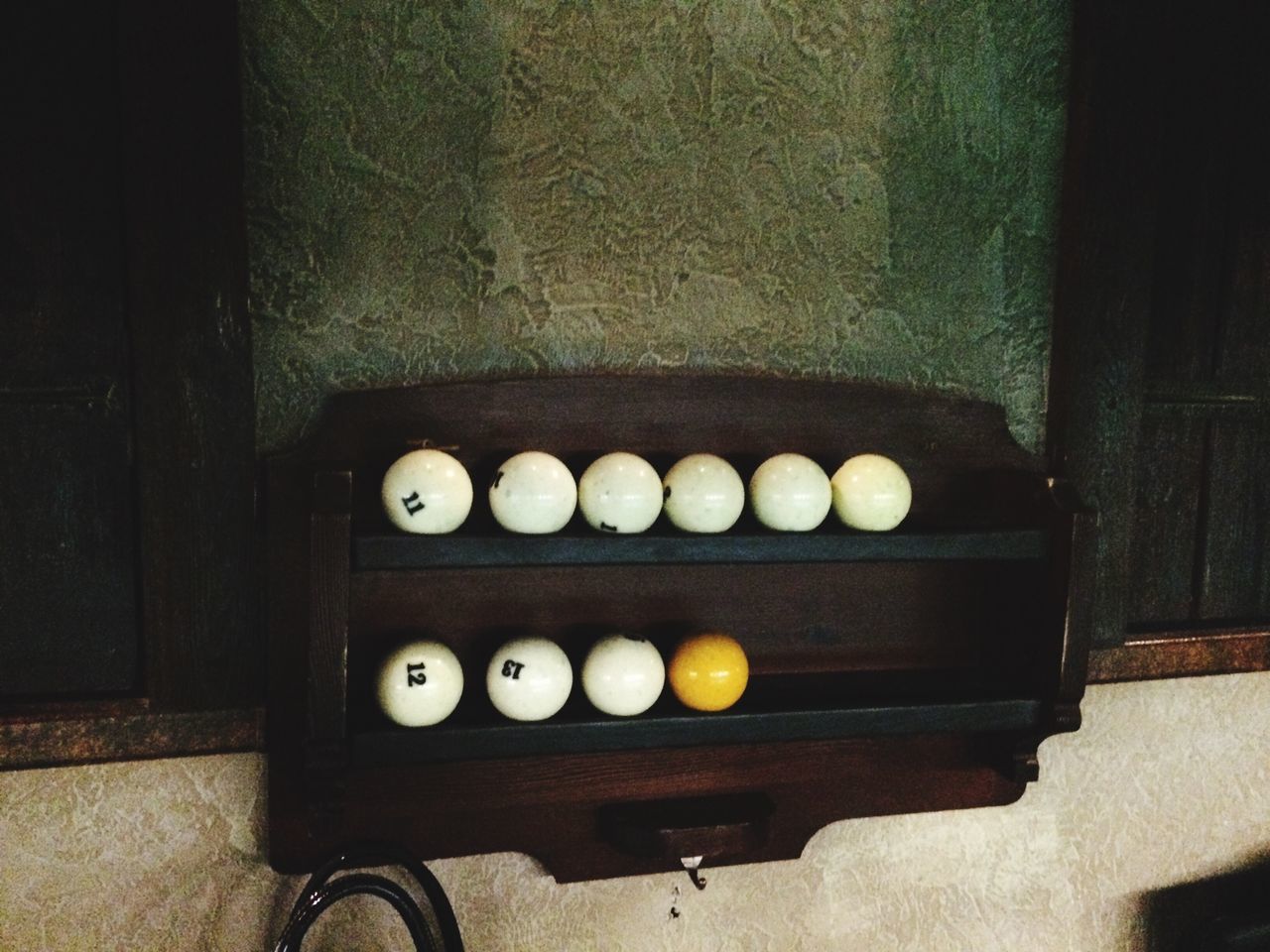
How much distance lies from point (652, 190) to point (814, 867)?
1569 mm

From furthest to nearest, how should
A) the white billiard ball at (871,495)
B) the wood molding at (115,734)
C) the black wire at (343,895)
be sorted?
the white billiard ball at (871,495) < the wood molding at (115,734) < the black wire at (343,895)

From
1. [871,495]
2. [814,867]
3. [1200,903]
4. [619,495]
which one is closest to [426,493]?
[619,495]

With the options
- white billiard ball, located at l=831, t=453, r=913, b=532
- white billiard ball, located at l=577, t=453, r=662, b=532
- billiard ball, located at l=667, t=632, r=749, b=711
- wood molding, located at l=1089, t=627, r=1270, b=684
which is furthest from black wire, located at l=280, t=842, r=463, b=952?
wood molding, located at l=1089, t=627, r=1270, b=684

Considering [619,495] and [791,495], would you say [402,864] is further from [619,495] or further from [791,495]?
[791,495]

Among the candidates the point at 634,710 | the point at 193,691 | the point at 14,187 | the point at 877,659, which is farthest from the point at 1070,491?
the point at 14,187

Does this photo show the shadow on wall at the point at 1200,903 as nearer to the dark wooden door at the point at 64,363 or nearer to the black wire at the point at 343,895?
the black wire at the point at 343,895

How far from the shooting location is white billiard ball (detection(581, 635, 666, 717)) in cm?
154

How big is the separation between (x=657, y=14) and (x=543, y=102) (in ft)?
0.99

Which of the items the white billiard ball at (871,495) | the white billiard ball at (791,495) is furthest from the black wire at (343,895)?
the white billiard ball at (871,495)

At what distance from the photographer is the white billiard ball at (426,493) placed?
1.45 meters

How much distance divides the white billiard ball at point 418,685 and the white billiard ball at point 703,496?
1.65 ft

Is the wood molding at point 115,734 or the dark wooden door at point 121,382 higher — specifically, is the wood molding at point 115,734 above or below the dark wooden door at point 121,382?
below

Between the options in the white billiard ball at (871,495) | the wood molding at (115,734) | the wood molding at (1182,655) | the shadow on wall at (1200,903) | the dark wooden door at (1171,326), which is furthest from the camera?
the shadow on wall at (1200,903)

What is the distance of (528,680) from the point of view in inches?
59.2
